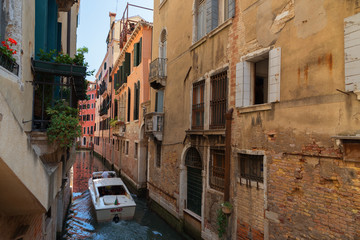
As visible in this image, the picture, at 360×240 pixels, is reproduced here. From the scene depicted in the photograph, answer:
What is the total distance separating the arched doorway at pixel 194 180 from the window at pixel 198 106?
93 cm

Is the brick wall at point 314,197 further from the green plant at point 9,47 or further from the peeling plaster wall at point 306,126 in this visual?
the green plant at point 9,47

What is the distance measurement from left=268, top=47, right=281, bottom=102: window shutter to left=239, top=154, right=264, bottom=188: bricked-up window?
4.62ft

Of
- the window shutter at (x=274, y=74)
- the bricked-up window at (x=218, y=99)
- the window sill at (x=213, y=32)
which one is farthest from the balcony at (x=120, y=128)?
the window shutter at (x=274, y=74)

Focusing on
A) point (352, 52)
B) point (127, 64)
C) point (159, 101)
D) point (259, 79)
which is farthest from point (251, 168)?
point (127, 64)

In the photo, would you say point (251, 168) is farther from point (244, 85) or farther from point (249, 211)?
point (244, 85)

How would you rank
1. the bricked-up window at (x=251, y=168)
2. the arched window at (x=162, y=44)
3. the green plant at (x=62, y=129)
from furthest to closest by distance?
the arched window at (x=162, y=44), the bricked-up window at (x=251, y=168), the green plant at (x=62, y=129)

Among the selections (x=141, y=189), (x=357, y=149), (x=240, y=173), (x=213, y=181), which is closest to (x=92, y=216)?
(x=141, y=189)

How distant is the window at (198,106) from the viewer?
28.8 feet

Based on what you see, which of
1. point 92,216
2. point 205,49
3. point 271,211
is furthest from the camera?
point 92,216

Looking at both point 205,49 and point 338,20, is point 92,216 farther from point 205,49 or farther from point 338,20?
point 338,20

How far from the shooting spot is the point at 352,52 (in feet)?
13.4

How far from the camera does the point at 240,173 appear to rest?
6.64m

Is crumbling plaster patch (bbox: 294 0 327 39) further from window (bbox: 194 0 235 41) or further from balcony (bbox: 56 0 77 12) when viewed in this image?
balcony (bbox: 56 0 77 12)

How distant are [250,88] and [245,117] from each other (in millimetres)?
762
